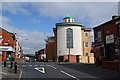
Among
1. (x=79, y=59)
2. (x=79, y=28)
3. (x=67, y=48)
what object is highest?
(x=79, y=28)

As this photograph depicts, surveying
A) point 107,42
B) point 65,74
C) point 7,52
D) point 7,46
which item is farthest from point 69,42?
point 65,74

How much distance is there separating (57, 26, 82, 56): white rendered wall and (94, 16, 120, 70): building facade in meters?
27.3

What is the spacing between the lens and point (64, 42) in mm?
→ 57125

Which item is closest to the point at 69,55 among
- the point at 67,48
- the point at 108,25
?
the point at 67,48

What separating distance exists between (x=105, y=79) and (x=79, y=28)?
45954 millimetres

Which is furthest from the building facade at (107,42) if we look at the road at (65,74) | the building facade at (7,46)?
the building facade at (7,46)

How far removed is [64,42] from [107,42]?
104 feet

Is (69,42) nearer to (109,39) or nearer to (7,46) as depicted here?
(7,46)

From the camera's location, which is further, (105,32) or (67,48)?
(67,48)

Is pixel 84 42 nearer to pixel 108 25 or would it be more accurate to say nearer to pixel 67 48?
pixel 67 48

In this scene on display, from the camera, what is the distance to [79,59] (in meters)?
55.1

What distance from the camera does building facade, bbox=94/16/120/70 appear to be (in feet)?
78.4

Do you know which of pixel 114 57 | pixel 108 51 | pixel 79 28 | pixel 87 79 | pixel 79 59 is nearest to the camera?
pixel 87 79

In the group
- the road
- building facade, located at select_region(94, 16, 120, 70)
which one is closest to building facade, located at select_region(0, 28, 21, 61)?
building facade, located at select_region(94, 16, 120, 70)
